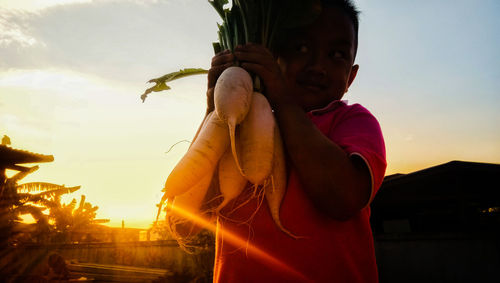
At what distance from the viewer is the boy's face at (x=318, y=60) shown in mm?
1402

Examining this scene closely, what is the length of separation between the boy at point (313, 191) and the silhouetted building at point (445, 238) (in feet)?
22.0

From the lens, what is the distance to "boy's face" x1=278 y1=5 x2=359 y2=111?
4.60 feet

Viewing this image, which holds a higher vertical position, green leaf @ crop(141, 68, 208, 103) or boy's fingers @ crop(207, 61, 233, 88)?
green leaf @ crop(141, 68, 208, 103)

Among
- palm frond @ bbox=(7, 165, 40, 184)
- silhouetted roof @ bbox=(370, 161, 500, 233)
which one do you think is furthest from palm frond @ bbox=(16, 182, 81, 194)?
silhouetted roof @ bbox=(370, 161, 500, 233)

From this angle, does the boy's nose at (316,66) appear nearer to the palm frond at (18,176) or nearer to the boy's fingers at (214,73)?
the boy's fingers at (214,73)

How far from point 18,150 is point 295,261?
13.5m

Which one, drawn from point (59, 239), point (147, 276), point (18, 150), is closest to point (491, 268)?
point (147, 276)

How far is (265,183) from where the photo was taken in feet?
3.93

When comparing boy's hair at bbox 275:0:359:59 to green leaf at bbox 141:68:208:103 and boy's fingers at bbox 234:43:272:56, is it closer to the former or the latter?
boy's fingers at bbox 234:43:272:56

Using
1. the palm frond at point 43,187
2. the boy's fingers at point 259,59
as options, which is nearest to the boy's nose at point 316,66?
the boy's fingers at point 259,59

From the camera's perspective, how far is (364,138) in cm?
109

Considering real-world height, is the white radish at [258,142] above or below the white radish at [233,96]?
below

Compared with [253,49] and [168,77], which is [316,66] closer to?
[253,49]

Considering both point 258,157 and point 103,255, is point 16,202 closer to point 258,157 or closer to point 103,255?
point 103,255
